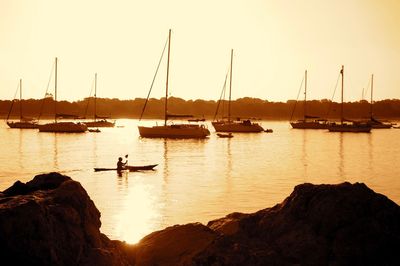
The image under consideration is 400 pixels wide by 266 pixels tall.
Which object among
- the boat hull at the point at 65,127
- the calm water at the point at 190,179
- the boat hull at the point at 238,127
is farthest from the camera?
the boat hull at the point at 238,127

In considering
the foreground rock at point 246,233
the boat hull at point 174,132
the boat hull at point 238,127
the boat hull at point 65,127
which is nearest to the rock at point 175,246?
the foreground rock at point 246,233

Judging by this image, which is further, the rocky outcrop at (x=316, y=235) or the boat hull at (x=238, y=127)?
the boat hull at (x=238, y=127)

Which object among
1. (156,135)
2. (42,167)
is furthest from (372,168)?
(156,135)

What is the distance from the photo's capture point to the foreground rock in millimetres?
5875

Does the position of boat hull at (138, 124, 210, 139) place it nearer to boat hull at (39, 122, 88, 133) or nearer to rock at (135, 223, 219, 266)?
boat hull at (39, 122, 88, 133)

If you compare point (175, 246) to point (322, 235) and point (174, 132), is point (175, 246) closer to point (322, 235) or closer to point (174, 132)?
point (322, 235)

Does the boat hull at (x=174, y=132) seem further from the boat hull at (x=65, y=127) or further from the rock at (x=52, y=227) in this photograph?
the rock at (x=52, y=227)

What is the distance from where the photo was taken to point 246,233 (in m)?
7.41

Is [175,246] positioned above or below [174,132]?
above

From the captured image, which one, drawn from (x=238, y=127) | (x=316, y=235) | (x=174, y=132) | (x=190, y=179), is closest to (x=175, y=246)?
(x=316, y=235)

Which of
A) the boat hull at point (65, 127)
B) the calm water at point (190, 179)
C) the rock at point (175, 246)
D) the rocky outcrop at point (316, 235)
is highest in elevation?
the rocky outcrop at point (316, 235)

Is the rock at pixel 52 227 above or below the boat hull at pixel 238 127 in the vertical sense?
above

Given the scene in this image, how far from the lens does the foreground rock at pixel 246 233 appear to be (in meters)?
5.88

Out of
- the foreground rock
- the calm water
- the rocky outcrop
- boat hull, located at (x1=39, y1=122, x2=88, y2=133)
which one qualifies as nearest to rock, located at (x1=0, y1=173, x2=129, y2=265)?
the foreground rock
